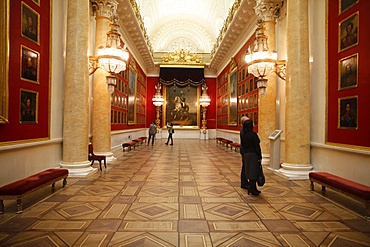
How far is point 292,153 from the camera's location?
749 cm

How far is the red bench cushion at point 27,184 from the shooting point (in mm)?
4383

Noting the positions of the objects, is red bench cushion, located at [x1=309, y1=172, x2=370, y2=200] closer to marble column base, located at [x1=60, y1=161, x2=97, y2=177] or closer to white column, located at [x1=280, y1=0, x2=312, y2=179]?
white column, located at [x1=280, y1=0, x2=312, y2=179]

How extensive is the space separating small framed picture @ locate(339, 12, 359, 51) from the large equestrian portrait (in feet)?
67.1

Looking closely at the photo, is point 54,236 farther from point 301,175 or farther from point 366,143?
point 301,175

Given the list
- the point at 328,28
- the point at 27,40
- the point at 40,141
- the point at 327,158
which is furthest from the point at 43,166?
the point at 328,28

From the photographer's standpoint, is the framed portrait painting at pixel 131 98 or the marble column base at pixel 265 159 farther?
the framed portrait painting at pixel 131 98

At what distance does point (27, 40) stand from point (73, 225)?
4065mm

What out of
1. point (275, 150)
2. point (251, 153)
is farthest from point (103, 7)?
point (275, 150)

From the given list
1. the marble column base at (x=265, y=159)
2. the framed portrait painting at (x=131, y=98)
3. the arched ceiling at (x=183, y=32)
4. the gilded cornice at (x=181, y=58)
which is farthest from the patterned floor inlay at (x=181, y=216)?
the gilded cornice at (x=181, y=58)

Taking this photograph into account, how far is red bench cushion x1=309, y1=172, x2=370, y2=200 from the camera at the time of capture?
4359 mm

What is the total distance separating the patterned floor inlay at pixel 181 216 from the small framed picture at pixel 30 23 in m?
3.39

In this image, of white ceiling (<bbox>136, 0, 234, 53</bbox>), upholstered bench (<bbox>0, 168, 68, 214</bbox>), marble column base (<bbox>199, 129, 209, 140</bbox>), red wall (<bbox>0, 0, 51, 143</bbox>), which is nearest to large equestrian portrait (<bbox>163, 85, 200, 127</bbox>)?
marble column base (<bbox>199, 129, 209, 140</bbox>)

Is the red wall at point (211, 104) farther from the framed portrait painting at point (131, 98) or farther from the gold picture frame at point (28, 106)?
the gold picture frame at point (28, 106)

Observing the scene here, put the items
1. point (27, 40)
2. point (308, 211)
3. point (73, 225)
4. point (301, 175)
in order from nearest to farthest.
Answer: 1. point (73, 225)
2. point (308, 211)
3. point (27, 40)
4. point (301, 175)
